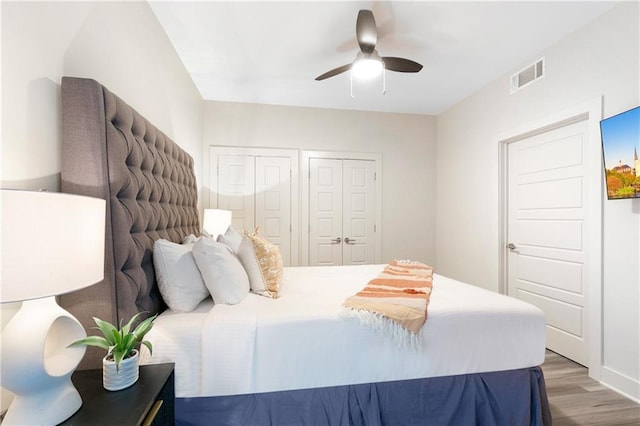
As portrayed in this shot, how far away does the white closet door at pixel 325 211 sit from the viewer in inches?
158

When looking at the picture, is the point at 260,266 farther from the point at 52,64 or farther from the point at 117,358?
the point at 52,64

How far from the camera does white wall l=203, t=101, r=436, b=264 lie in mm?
3848

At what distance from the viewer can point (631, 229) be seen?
1.97 m

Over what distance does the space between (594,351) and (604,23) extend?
96.2 inches

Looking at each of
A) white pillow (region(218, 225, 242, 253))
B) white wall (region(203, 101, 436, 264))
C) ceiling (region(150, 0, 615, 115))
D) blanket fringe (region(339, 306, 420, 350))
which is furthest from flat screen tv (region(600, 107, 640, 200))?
white pillow (region(218, 225, 242, 253))

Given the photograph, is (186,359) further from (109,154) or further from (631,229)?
(631,229)

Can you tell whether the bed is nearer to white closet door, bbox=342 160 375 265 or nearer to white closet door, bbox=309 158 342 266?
white closet door, bbox=309 158 342 266

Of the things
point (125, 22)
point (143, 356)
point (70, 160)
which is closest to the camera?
point (70, 160)

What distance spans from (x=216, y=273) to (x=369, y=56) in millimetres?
1864

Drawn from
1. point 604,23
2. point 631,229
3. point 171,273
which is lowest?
point 171,273

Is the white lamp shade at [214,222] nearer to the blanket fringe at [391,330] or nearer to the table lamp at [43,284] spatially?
the blanket fringe at [391,330]

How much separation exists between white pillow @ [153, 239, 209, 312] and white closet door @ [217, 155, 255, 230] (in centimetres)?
234

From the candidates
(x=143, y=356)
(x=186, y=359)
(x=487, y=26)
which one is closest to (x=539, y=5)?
(x=487, y=26)

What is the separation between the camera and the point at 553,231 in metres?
2.62
